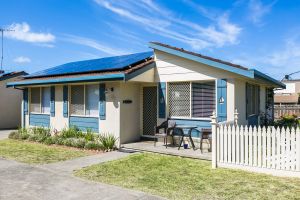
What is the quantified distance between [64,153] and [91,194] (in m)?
4.87

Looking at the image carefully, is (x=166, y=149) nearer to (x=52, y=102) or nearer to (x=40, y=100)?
(x=52, y=102)

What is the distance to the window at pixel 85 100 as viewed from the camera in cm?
1253

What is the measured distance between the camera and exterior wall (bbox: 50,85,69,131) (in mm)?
13781

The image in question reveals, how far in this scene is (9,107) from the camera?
66.0ft

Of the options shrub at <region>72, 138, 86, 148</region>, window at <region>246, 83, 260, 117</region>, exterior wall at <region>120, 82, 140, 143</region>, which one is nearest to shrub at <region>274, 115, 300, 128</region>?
window at <region>246, 83, 260, 117</region>

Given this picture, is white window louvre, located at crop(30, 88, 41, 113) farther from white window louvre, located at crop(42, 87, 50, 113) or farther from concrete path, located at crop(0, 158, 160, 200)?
concrete path, located at crop(0, 158, 160, 200)

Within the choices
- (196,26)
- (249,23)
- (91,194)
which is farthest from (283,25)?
(91,194)

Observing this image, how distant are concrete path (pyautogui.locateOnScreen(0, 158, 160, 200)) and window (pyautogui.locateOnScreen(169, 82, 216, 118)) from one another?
213 inches

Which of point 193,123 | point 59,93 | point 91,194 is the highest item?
point 59,93

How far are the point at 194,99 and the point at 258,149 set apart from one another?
3968mm

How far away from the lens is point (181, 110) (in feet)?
37.0

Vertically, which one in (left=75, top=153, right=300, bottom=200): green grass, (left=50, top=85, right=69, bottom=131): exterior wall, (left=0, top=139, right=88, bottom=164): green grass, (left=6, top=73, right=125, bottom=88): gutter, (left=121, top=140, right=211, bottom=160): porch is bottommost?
(left=75, top=153, right=300, bottom=200): green grass

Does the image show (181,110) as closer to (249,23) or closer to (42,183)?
(42,183)

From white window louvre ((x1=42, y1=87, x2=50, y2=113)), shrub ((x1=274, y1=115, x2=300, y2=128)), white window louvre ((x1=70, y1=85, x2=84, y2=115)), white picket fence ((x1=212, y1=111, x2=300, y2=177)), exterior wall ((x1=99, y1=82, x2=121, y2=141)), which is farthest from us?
shrub ((x1=274, y1=115, x2=300, y2=128))
